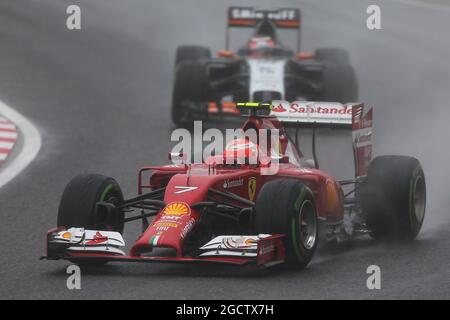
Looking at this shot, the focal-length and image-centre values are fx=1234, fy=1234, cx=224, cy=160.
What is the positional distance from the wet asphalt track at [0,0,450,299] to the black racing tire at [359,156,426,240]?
21 centimetres

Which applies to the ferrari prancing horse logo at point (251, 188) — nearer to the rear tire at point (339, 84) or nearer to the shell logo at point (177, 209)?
the shell logo at point (177, 209)

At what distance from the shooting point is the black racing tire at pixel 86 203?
9586mm

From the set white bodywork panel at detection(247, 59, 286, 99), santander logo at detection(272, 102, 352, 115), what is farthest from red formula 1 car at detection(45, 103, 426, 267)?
white bodywork panel at detection(247, 59, 286, 99)

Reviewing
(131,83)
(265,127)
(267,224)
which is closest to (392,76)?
(131,83)

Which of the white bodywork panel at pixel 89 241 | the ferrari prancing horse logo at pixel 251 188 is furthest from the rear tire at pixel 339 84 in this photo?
the white bodywork panel at pixel 89 241

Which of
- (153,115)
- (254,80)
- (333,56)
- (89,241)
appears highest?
(333,56)

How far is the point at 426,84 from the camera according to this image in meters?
23.7

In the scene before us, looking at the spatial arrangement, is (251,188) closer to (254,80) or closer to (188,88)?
(188,88)

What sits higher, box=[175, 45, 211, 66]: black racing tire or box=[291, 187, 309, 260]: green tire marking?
box=[175, 45, 211, 66]: black racing tire

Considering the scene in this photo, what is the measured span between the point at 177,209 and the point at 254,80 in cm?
885

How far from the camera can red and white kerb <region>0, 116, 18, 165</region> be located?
15155mm

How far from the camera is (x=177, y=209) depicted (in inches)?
368

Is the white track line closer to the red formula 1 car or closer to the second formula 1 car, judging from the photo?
the second formula 1 car

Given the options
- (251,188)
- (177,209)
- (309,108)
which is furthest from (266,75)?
(177,209)
